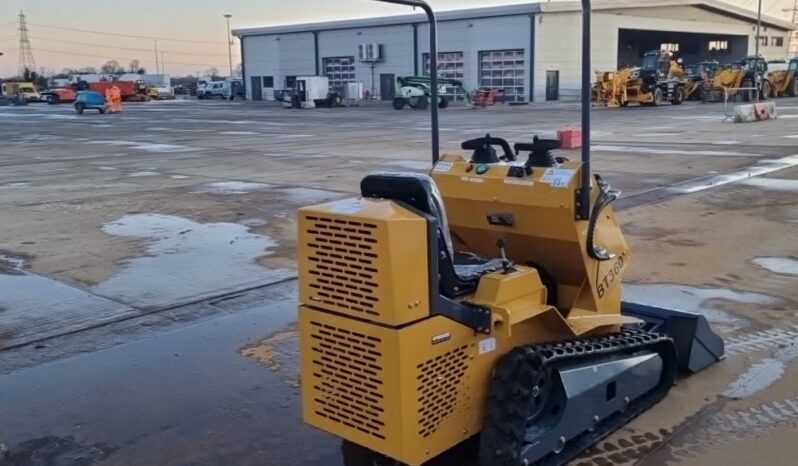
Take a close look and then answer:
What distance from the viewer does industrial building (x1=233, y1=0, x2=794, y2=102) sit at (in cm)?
4847

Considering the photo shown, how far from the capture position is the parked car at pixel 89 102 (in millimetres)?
43859

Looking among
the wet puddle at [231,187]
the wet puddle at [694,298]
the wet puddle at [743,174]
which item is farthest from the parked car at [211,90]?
the wet puddle at [694,298]

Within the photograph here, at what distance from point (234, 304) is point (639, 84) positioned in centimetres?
3580

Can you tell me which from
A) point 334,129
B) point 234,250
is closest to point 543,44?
point 334,129

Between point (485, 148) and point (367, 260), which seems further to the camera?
point (485, 148)

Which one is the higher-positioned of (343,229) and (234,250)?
(343,229)

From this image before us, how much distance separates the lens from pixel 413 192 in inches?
116

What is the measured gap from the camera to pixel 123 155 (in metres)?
19.4

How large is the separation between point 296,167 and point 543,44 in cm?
3558

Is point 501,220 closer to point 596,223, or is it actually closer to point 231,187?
point 596,223

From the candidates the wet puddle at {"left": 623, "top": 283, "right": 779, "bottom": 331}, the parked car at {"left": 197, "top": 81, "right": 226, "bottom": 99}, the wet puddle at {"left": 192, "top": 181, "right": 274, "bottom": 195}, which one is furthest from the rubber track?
the parked car at {"left": 197, "top": 81, "right": 226, "bottom": 99}

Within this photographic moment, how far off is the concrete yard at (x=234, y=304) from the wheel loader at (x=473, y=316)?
0.40m

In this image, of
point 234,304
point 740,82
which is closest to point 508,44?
point 740,82

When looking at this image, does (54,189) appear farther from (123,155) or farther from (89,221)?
(123,155)
